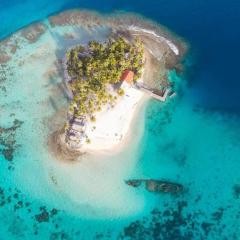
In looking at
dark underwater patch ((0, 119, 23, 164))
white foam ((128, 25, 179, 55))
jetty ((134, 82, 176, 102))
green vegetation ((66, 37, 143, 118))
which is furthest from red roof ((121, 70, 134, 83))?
dark underwater patch ((0, 119, 23, 164))

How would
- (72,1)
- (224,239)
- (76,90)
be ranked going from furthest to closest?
(72,1) < (76,90) < (224,239)

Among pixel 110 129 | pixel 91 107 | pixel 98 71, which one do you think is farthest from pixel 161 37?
pixel 110 129

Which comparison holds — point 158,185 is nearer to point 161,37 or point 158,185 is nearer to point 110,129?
point 110,129

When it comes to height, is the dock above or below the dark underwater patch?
above

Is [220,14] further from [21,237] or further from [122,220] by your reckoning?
[21,237]

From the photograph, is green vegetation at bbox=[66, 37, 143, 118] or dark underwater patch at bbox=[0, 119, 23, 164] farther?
dark underwater patch at bbox=[0, 119, 23, 164]

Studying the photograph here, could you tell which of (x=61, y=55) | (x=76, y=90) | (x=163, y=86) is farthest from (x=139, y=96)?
(x=61, y=55)

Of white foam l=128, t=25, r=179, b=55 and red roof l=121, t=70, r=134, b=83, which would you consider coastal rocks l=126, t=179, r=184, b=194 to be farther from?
white foam l=128, t=25, r=179, b=55
